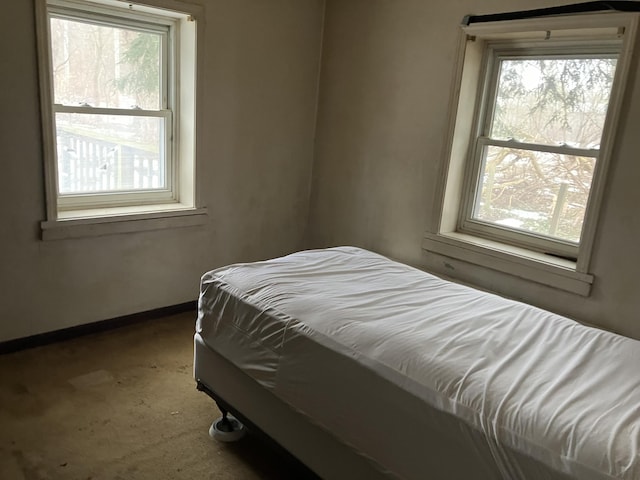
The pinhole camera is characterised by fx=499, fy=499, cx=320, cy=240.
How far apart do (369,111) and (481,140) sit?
79cm

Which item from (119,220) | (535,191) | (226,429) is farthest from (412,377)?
(119,220)

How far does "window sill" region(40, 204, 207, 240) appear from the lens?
2.79 metres

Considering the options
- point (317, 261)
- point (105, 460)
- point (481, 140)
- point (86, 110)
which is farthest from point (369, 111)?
point (105, 460)

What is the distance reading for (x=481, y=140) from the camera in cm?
298

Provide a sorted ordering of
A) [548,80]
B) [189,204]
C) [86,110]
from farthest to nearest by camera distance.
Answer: [189,204] → [86,110] → [548,80]

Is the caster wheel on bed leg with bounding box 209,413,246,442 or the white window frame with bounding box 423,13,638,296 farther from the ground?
the white window frame with bounding box 423,13,638,296

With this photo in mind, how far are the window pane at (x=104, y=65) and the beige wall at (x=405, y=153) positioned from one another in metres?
1.23

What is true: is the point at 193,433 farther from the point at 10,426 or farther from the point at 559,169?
the point at 559,169

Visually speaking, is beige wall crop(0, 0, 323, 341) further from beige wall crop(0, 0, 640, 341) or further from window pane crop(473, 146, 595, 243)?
window pane crop(473, 146, 595, 243)

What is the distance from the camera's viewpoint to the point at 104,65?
9.75 ft

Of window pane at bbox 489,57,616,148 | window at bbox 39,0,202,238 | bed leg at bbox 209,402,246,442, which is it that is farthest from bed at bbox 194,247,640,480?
window at bbox 39,0,202,238

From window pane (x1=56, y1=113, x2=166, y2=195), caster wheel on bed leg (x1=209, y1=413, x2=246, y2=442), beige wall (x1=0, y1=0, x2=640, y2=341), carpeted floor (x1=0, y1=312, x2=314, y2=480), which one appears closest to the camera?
carpeted floor (x1=0, y1=312, x2=314, y2=480)

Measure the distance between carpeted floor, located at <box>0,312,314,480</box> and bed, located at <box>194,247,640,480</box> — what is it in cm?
22

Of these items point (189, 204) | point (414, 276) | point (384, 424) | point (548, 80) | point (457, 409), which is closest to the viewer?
point (457, 409)
